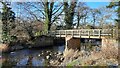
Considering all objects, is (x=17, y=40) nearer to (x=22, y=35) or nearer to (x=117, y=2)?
(x=22, y=35)

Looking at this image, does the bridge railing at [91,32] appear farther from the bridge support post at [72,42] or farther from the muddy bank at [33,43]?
the muddy bank at [33,43]

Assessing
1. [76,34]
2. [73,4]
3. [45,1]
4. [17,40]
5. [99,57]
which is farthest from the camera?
[73,4]

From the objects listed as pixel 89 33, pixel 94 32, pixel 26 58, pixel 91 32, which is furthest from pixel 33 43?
pixel 94 32

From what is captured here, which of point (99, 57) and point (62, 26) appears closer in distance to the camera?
point (99, 57)

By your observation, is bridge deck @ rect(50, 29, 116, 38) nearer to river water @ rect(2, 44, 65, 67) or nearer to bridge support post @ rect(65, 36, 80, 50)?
bridge support post @ rect(65, 36, 80, 50)

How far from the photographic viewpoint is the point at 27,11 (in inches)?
854

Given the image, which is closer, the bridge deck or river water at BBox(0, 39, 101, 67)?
river water at BBox(0, 39, 101, 67)

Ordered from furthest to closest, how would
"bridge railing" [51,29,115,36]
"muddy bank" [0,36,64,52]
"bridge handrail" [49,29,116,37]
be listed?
"muddy bank" [0,36,64,52] → "bridge railing" [51,29,115,36] → "bridge handrail" [49,29,116,37]

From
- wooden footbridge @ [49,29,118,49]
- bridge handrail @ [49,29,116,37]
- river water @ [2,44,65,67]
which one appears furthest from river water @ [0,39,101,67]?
bridge handrail @ [49,29,116,37]

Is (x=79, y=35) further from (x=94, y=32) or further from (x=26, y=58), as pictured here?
(x=26, y=58)

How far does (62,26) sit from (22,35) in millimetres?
5742

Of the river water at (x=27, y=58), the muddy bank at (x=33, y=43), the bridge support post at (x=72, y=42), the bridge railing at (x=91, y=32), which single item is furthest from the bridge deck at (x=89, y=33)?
the river water at (x=27, y=58)

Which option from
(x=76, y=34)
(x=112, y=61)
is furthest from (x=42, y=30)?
(x=112, y=61)

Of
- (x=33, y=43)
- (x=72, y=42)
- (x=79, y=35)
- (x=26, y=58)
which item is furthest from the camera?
(x=33, y=43)
